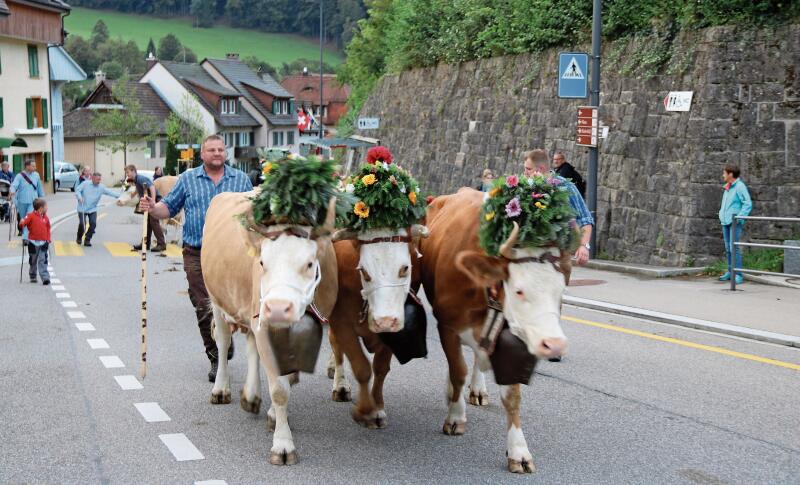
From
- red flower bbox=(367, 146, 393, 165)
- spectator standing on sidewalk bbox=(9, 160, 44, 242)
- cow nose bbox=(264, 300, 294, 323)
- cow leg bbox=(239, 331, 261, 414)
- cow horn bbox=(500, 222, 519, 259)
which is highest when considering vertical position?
red flower bbox=(367, 146, 393, 165)

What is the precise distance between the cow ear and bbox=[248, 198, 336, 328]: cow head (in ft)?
2.86

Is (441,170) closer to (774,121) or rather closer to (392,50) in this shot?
(392,50)

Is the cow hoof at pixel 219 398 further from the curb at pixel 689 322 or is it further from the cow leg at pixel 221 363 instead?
the curb at pixel 689 322

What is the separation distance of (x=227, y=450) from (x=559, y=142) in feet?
57.2

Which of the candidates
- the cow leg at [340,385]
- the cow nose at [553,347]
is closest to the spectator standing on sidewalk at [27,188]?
the cow leg at [340,385]

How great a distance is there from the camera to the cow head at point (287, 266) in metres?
6.49

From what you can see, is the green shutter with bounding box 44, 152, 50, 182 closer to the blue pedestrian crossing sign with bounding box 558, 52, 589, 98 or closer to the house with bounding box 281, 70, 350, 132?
the blue pedestrian crossing sign with bounding box 558, 52, 589, 98

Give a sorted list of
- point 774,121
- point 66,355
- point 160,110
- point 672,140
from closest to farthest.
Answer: point 66,355, point 774,121, point 672,140, point 160,110

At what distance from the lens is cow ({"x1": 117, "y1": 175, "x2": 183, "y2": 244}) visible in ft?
32.4

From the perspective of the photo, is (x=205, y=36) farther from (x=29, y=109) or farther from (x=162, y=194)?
(x=162, y=194)

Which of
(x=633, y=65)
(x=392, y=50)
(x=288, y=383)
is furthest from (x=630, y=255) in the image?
(x=392, y=50)

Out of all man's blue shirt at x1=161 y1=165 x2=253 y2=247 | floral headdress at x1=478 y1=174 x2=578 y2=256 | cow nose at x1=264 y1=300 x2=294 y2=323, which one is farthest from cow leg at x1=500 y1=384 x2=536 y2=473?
man's blue shirt at x1=161 y1=165 x2=253 y2=247

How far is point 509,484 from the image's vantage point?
6.66 meters

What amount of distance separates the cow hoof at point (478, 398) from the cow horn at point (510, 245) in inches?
95.5
